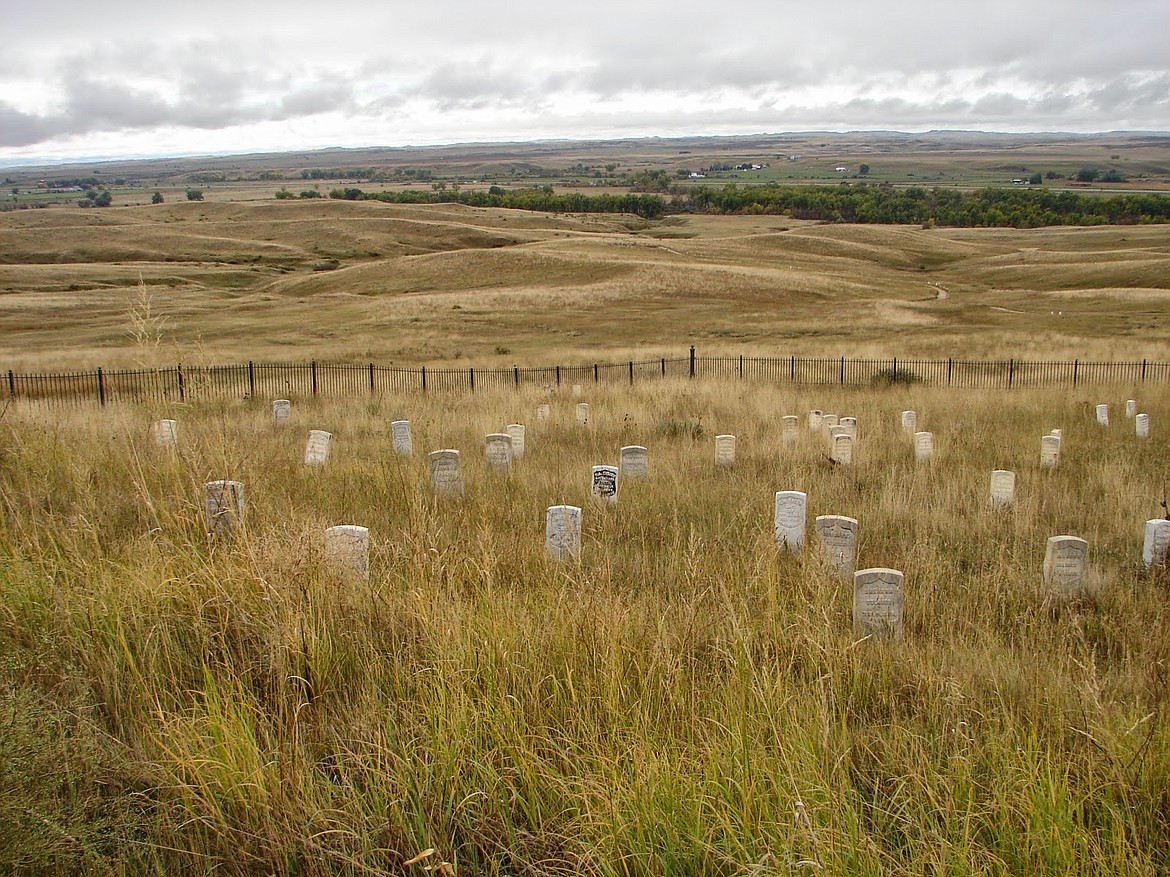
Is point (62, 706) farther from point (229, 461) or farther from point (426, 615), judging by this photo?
point (229, 461)

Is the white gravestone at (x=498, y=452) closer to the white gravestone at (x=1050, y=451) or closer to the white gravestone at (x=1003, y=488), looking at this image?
the white gravestone at (x=1003, y=488)

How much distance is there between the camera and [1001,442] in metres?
13.8

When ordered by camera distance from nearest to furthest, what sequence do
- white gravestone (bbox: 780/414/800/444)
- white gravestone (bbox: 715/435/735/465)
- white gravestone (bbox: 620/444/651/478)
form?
white gravestone (bbox: 620/444/651/478), white gravestone (bbox: 715/435/735/465), white gravestone (bbox: 780/414/800/444)

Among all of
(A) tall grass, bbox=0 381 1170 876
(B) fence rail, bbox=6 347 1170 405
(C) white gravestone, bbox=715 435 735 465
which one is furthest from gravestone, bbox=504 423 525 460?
(B) fence rail, bbox=6 347 1170 405

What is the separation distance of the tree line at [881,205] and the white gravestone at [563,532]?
11955 cm

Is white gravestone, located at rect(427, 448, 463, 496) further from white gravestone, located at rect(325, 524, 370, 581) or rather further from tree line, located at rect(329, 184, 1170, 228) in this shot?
tree line, located at rect(329, 184, 1170, 228)

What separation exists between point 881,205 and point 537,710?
137381 mm

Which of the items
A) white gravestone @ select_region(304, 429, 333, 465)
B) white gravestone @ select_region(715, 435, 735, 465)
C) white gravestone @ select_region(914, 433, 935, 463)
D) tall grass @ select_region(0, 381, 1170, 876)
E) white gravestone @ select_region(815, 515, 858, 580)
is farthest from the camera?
white gravestone @ select_region(914, 433, 935, 463)

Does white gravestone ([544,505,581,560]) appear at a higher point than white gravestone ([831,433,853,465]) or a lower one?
higher

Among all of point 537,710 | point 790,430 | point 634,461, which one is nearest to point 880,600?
point 537,710

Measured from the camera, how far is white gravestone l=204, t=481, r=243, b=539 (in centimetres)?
527

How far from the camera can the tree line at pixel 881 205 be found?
114000mm

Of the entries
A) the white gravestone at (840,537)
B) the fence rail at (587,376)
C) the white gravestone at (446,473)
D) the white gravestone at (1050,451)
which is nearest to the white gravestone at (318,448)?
the white gravestone at (446,473)

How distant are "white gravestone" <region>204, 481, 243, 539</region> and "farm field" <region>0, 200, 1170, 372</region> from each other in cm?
96
